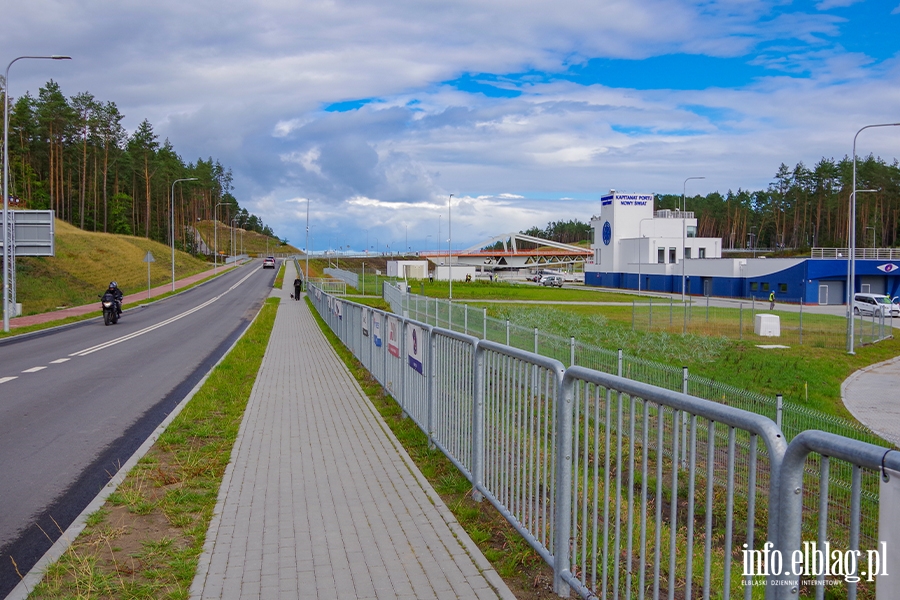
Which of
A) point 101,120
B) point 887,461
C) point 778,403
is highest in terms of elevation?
point 101,120

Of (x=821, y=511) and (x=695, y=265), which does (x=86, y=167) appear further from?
(x=821, y=511)

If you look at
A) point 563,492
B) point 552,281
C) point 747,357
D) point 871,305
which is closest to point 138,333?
point 747,357

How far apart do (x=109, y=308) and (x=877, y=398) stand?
26.2 metres

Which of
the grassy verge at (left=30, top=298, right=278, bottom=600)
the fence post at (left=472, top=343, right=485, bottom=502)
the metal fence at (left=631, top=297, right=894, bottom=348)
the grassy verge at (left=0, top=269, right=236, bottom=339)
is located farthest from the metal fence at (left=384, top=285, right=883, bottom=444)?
the grassy verge at (left=0, top=269, right=236, bottom=339)

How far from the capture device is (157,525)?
576 cm

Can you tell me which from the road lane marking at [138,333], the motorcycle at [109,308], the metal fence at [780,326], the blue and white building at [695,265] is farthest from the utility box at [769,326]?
the motorcycle at [109,308]

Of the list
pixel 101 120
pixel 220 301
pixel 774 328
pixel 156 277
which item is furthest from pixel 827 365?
pixel 101 120

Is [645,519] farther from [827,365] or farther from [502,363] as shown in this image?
[827,365]

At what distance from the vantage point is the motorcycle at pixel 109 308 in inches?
1107

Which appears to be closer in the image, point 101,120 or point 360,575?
point 360,575

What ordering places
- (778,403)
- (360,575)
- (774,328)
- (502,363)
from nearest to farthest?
(360,575) < (502,363) < (778,403) < (774,328)

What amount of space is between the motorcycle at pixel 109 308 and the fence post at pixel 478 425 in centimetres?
2565

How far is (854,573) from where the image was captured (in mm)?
2182

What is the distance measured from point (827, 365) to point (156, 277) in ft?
196
